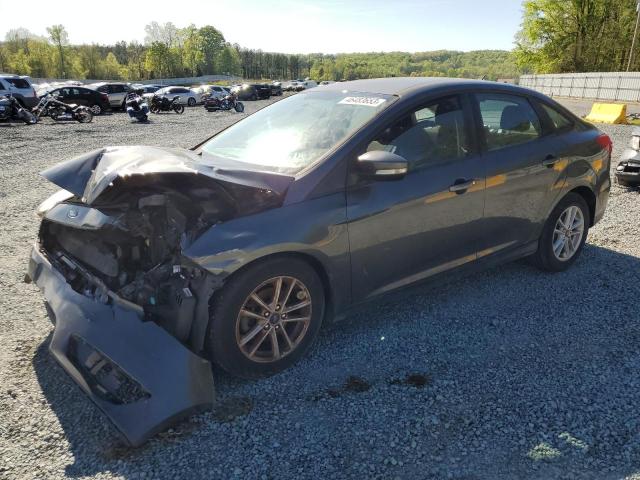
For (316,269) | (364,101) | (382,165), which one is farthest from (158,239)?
(364,101)

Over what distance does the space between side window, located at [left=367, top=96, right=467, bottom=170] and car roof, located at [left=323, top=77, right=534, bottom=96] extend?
0.14 meters

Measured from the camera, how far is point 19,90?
2136 centimetres

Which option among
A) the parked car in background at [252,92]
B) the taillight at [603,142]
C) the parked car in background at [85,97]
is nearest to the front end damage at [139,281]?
the taillight at [603,142]

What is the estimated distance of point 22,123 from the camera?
18.9 m

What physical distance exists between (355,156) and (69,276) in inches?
76.4

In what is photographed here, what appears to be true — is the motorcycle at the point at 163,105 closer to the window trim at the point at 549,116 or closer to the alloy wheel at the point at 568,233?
the window trim at the point at 549,116

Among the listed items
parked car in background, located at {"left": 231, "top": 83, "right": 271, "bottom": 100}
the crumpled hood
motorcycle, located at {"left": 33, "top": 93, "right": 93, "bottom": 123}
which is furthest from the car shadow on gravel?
parked car in background, located at {"left": 231, "top": 83, "right": 271, "bottom": 100}

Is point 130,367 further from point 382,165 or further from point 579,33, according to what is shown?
point 579,33

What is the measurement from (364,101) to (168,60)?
100.0 metres

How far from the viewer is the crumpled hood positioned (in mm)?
2637

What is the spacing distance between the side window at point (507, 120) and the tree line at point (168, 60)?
61763 millimetres

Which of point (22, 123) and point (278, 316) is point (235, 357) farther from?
point (22, 123)

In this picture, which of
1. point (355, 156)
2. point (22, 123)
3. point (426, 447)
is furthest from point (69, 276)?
point (22, 123)

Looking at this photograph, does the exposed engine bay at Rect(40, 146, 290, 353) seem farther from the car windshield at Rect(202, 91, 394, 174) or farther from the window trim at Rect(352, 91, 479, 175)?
the window trim at Rect(352, 91, 479, 175)
